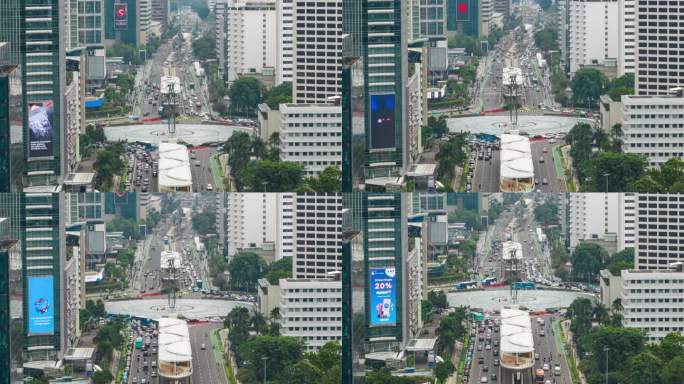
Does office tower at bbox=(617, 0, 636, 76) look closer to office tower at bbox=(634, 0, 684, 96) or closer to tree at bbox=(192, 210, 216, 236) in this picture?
office tower at bbox=(634, 0, 684, 96)

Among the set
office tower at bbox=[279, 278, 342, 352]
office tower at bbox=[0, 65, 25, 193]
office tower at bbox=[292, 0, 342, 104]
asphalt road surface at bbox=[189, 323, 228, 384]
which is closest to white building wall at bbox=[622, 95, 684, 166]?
office tower at bbox=[292, 0, 342, 104]

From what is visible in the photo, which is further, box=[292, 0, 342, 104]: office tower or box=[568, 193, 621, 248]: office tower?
box=[568, 193, 621, 248]: office tower

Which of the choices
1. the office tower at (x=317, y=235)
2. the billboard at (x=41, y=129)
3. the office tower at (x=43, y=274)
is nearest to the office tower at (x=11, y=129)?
the billboard at (x=41, y=129)

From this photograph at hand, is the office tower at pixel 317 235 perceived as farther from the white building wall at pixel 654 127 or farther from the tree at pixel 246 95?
the white building wall at pixel 654 127

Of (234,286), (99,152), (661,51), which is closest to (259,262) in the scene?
(234,286)

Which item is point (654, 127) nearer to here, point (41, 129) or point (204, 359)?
point (204, 359)

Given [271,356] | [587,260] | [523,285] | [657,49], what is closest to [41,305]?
[271,356]
